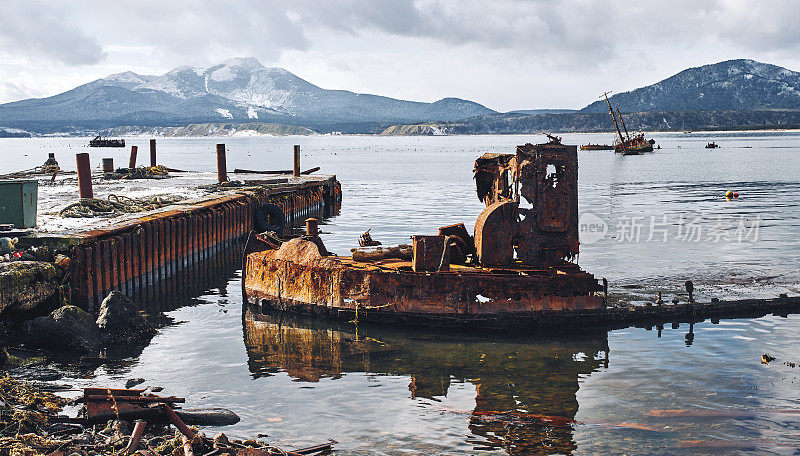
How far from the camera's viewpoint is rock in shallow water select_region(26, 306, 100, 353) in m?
14.1

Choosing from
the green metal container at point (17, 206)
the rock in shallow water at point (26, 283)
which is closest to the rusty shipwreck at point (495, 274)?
the rock in shallow water at point (26, 283)

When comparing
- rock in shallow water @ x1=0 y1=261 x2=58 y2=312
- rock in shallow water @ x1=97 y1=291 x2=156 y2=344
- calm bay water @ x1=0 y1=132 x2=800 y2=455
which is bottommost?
calm bay water @ x1=0 y1=132 x2=800 y2=455

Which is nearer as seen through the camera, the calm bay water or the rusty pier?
the calm bay water

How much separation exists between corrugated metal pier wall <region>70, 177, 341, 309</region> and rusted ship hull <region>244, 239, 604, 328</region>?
5.25 m

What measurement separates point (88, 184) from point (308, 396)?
1757 centimetres

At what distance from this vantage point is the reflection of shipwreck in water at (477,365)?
37.0 feet

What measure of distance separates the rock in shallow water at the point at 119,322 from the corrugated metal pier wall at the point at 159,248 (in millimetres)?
1778

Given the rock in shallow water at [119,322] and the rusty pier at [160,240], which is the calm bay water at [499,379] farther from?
the rusty pier at [160,240]

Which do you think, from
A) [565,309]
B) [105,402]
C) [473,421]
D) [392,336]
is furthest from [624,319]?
[105,402]

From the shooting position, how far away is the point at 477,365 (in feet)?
46.8

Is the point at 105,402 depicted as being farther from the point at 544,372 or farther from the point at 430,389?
the point at 544,372

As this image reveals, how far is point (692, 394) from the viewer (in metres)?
12.7

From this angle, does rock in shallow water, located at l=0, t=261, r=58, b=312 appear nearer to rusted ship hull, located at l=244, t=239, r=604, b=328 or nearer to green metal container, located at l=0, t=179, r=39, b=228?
green metal container, located at l=0, t=179, r=39, b=228

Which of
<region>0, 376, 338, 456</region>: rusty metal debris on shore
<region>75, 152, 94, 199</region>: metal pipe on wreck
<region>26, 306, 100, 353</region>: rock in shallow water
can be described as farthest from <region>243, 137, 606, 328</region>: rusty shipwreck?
<region>75, 152, 94, 199</region>: metal pipe on wreck
